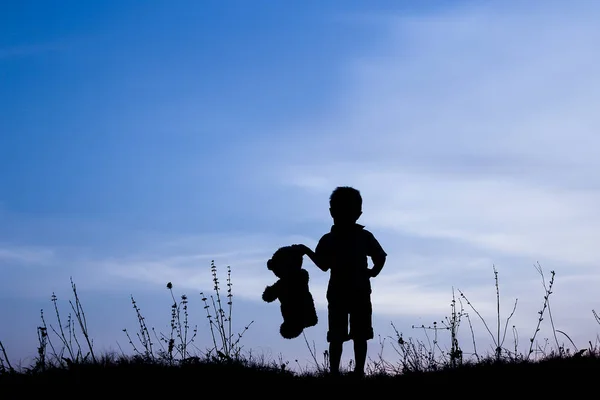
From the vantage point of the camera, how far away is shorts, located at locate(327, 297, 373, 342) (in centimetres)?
850

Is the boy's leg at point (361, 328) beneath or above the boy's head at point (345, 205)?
beneath

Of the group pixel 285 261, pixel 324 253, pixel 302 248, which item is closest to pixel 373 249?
pixel 324 253

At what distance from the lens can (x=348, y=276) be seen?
8555 mm

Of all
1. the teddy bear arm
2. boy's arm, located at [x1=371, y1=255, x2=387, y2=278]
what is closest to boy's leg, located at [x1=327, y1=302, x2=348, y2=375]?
boy's arm, located at [x1=371, y1=255, x2=387, y2=278]

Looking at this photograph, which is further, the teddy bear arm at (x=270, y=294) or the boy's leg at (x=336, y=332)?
the teddy bear arm at (x=270, y=294)

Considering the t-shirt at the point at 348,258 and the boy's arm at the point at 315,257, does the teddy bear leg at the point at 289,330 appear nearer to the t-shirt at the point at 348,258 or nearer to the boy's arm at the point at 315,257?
the t-shirt at the point at 348,258

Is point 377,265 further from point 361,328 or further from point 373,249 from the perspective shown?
point 361,328

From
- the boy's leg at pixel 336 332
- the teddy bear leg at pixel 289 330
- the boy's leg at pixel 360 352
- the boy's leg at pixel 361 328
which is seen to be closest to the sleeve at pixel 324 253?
the boy's leg at pixel 336 332

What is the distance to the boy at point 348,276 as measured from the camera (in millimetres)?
8500

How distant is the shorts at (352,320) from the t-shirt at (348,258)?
10 centimetres

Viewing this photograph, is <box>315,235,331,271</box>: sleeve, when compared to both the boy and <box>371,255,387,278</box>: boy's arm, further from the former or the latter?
<box>371,255,387,278</box>: boy's arm

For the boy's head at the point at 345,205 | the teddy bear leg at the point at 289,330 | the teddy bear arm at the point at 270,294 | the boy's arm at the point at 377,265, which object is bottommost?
the teddy bear leg at the point at 289,330

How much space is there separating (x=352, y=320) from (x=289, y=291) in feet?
2.69

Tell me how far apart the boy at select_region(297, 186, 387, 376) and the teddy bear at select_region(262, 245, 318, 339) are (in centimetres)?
32
